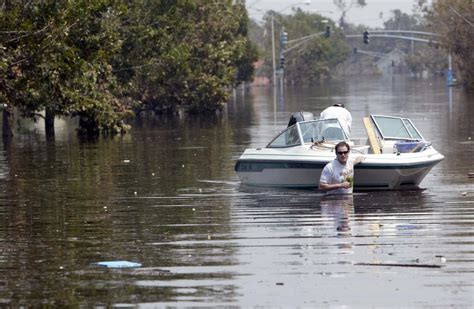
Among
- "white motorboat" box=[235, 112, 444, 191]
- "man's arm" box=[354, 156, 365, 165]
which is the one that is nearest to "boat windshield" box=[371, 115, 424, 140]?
"white motorboat" box=[235, 112, 444, 191]

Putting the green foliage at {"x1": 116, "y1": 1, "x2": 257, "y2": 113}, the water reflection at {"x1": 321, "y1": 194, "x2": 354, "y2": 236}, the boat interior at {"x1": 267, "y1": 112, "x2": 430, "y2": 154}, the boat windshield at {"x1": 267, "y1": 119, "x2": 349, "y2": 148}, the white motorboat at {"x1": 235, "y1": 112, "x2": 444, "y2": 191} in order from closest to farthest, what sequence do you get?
the water reflection at {"x1": 321, "y1": 194, "x2": 354, "y2": 236} → the white motorboat at {"x1": 235, "y1": 112, "x2": 444, "y2": 191} → the boat interior at {"x1": 267, "y1": 112, "x2": 430, "y2": 154} → the boat windshield at {"x1": 267, "y1": 119, "x2": 349, "y2": 148} → the green foliage at {"x1": 116, "y1": 1, "x2": 257, "y2": 113}

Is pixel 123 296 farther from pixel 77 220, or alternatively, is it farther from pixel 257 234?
pixel 77 220

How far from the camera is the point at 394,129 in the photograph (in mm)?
22484

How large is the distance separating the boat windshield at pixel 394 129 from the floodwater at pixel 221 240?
1.04m

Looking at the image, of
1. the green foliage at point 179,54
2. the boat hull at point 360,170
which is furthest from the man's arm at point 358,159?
the green foliage at point 179,54

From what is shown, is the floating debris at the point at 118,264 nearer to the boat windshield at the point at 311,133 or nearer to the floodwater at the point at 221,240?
the floodwater at the point at 221,240

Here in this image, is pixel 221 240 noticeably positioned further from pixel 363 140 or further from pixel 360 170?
pixel 363 140

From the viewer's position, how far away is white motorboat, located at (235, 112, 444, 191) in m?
20.7

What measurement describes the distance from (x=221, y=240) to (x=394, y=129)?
312 inches

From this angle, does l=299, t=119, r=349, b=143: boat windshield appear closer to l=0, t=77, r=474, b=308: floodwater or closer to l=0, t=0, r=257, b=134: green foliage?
l=0, t=77, r=474, b=308: floodwater

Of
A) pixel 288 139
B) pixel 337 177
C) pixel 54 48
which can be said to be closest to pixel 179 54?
pixel 54 48

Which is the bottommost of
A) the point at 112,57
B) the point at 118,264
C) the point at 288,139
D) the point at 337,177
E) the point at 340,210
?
the point at 340,210

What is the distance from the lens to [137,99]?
57719mm

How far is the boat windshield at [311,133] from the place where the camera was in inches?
853
